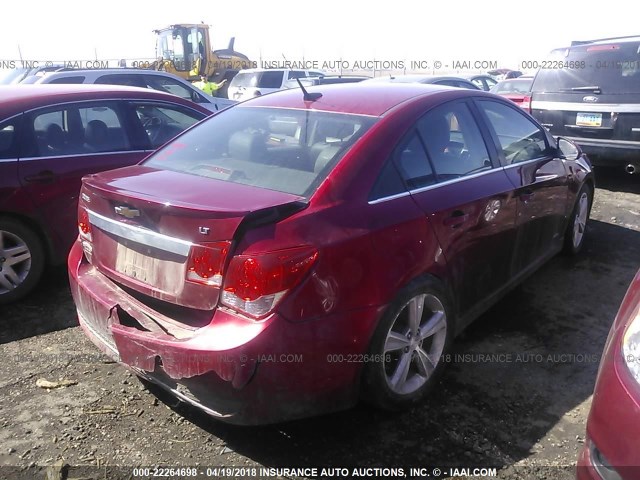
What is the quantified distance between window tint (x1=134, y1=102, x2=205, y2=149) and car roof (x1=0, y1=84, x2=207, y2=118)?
0.32ft

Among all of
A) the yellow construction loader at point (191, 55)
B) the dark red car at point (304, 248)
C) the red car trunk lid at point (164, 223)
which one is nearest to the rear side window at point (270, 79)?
the yellow construction loader at point (191, 55)

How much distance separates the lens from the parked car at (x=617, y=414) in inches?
68.3

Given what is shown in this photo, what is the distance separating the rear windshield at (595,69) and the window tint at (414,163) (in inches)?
196

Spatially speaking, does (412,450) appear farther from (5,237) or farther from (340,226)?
(5,237)

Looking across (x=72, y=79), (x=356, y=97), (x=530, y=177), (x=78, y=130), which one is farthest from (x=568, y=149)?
(x=72, y=79)

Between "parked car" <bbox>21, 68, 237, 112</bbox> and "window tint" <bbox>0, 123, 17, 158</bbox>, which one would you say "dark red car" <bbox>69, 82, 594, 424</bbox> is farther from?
"parked car" <bbox>21, 68, 237, 112</bbox>

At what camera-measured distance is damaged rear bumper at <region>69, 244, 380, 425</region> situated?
87.7 inches

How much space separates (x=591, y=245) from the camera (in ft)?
17.7

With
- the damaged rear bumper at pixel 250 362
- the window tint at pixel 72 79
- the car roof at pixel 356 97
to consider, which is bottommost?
the damaged rear bumper at pixel 250 362

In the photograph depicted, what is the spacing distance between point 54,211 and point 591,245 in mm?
4723

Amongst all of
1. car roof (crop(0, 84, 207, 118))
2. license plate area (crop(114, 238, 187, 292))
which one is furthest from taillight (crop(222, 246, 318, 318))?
car roof (crop(0, 84, 207, 118))

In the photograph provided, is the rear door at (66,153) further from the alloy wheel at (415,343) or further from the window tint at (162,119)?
the alloy wheel at (415,343)

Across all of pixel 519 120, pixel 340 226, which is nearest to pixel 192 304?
pixel 340 226

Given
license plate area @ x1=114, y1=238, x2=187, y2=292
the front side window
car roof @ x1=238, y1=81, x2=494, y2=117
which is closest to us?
license plate area @ x1=114, y1=238, x2=187, y2=292
